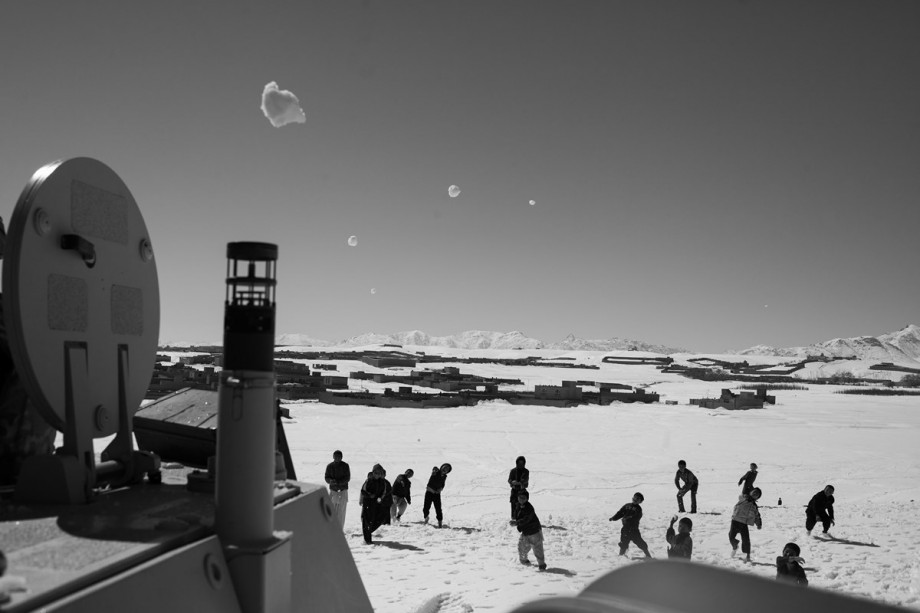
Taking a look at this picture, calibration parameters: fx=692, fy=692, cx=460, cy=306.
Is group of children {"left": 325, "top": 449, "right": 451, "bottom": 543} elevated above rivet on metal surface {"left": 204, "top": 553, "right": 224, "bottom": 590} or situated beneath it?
situated beneath

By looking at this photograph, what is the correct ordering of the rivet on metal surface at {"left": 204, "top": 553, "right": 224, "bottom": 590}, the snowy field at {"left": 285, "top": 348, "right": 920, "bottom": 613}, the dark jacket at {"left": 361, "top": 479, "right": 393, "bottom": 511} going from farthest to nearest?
the dark jacket at {"left": 361, "top": 479, "right": 393, "bottom": 511} → the snowy field at {"left": 285, "top": 348, "right": 920, "bottom": 613} → the rivet on metal surface at {"left": 204, "top": 553, "right": 224, "bottom": 590}

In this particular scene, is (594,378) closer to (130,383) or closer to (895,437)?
(895,437)

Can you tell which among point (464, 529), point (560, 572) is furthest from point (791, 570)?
point (464, 529)

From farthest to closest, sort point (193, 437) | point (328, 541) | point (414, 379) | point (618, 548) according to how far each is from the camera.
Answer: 1. point (414, 379)
2. point (618, 548)
3. point (193, 437)
4. point (328, 541)

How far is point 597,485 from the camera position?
65.9 ft

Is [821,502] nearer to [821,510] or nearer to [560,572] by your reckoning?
[821,510]

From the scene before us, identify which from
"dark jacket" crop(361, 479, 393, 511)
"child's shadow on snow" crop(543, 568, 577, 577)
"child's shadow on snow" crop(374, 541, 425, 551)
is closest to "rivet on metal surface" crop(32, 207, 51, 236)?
"child's shadow on snow" crop(543, 568, 577, 577)

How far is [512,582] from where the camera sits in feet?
33.4

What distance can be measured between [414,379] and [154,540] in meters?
58.5

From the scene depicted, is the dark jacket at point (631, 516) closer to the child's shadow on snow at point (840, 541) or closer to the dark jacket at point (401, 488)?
the child's shadow on snow at point (840, 541)

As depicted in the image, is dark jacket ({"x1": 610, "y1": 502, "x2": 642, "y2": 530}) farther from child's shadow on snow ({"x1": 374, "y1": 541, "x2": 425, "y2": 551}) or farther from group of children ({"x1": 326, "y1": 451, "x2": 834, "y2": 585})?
child's shadow on snow ({"x1": 374, "y1": 541, "x2": 425, "y2": 551})

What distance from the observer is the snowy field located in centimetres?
1077

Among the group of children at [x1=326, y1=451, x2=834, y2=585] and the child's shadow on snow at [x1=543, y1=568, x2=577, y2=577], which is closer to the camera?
the group of children at [x1=326, y1=451, x2=834, y2=585]

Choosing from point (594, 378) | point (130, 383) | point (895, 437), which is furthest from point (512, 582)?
point (594, 378)
